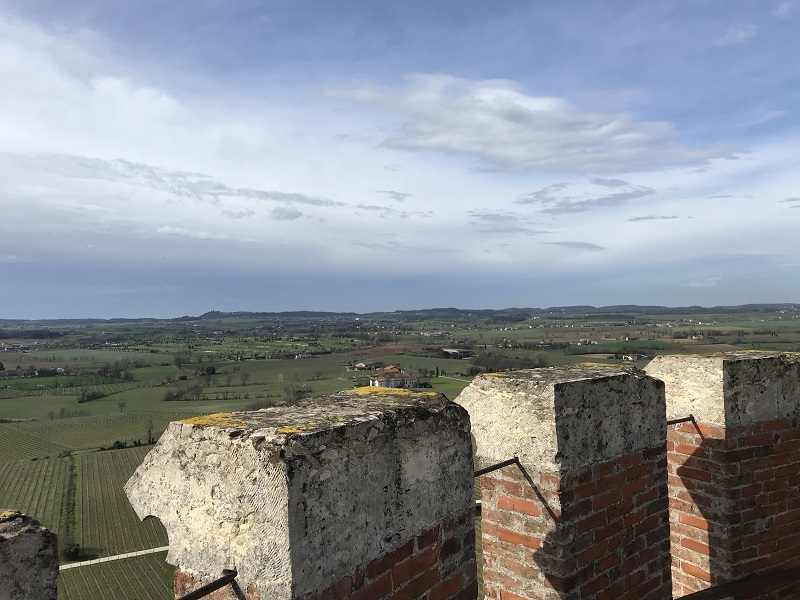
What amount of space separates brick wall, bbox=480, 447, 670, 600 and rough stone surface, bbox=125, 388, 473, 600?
0.63 m

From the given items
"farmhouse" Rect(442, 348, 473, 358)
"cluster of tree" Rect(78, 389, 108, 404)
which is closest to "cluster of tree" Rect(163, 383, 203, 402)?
"cluster of tree" Rect(78, 389, 108, 404)

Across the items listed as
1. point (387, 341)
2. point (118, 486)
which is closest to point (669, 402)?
point (118, 486)

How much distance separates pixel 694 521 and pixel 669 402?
0.71 metres

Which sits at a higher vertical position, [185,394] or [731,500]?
[731,500]

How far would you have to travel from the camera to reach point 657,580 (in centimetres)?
292

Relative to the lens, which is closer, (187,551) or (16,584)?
(16,584)

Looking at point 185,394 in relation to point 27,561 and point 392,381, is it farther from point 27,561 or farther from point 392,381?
point 27,561

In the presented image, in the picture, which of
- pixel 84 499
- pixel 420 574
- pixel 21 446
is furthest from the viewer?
pixel 21 446

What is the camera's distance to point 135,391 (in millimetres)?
75500

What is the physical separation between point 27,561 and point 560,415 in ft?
6.38

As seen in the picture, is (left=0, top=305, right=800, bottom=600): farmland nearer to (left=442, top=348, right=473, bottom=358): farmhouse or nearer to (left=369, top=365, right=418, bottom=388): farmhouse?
(left=442, top=348, right=473, bottom=358): farmhouse

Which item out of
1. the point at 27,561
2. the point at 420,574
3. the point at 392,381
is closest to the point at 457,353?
the point at 392,381

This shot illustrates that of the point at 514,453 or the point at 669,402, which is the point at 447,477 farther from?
the point at 669,402

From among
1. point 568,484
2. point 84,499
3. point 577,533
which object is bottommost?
point 84,499
